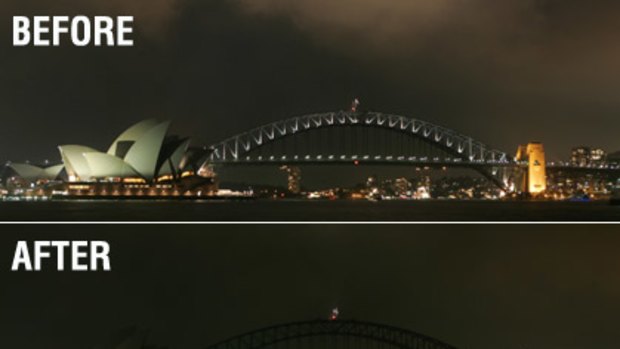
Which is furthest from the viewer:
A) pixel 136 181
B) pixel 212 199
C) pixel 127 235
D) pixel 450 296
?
pixel 212 199

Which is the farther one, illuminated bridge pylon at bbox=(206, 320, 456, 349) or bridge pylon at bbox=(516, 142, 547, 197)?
bridge pylon at bbox=(516, 142, 547, 197)

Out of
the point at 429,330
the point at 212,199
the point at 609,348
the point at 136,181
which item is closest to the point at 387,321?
the point at 429,330

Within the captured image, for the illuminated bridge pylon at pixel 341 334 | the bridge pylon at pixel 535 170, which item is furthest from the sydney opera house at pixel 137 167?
the illuminated bridge pylon at pixel 341 334

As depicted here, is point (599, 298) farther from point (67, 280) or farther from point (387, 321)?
point (67, 280)

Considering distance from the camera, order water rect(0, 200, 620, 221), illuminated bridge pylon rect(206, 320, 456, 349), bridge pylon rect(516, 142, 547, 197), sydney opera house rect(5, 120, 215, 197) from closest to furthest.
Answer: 1. illuminated bridge pylon rect(206, 320, 456, 349)
2. water rect(0, 200, 620, 221)
3. sydney opera house rect(5, 120, 215, 197)
4. bridge pylon rect(516, 142, 547, 197)

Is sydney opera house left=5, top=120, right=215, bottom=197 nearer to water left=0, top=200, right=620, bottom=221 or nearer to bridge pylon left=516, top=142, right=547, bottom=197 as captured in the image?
water left=0, top=200, right=620, bottom=221

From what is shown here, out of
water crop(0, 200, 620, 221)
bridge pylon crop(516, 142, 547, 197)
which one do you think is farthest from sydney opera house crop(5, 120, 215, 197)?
bridge pylon crop(516, 142, 547, 197)

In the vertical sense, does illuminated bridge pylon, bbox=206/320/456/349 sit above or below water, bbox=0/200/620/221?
below

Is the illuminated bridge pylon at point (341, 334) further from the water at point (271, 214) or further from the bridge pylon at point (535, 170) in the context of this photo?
the bridge pylon at point (535, 170)
